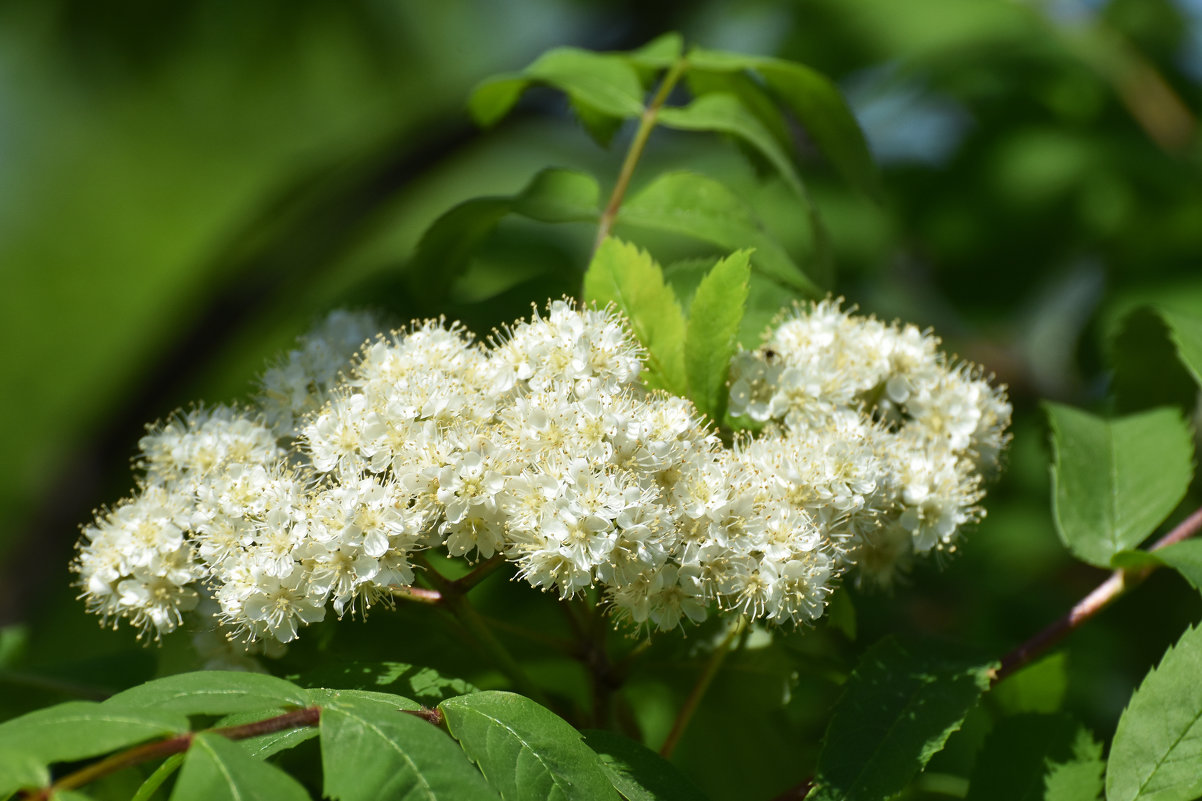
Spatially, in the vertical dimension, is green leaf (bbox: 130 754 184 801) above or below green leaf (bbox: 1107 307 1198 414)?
above

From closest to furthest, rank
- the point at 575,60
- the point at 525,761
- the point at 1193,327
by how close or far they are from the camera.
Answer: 1. the point at 525,761
2. the point at 1193,327
3. the point at 575,60

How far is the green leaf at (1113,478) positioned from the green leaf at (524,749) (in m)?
1.05

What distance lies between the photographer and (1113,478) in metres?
2.06

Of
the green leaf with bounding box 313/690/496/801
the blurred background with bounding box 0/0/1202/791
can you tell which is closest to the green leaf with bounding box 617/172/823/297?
the blurred background with bounding box 0/0/1202/791

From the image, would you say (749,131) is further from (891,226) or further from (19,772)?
(19,772)

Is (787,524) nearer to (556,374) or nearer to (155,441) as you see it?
(556,374)

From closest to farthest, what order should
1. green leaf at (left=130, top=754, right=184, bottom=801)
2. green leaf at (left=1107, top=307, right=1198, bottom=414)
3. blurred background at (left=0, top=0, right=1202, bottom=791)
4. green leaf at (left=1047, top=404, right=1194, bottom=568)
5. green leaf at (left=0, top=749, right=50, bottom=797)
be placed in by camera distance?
1. green leaf at (left=0, top=749, right=50, bottom=797)
2. green leaf at (left=130, top=754, right=184, bottom=801)
3. green leaf at (left=1047, top=404, right=1194, bottom=568)
4. green leaf at (left=1107, top=307, right=1198, bottom=414)
5. blurred background at (left=0, top=0, right=1202, bottom=791)

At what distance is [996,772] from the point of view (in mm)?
1706

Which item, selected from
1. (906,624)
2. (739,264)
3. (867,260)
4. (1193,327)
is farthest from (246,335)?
(1193,327)

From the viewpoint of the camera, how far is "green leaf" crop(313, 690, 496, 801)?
1158 millimetres

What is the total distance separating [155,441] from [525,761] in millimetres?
1016

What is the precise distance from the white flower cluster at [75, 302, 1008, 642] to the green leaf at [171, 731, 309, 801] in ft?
1.27

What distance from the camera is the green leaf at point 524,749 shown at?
1271 millimetres

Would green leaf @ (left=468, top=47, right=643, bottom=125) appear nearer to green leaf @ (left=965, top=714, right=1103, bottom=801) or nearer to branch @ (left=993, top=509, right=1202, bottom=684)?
branch @ (left=993, top=509, right=1202, bottom=684)
